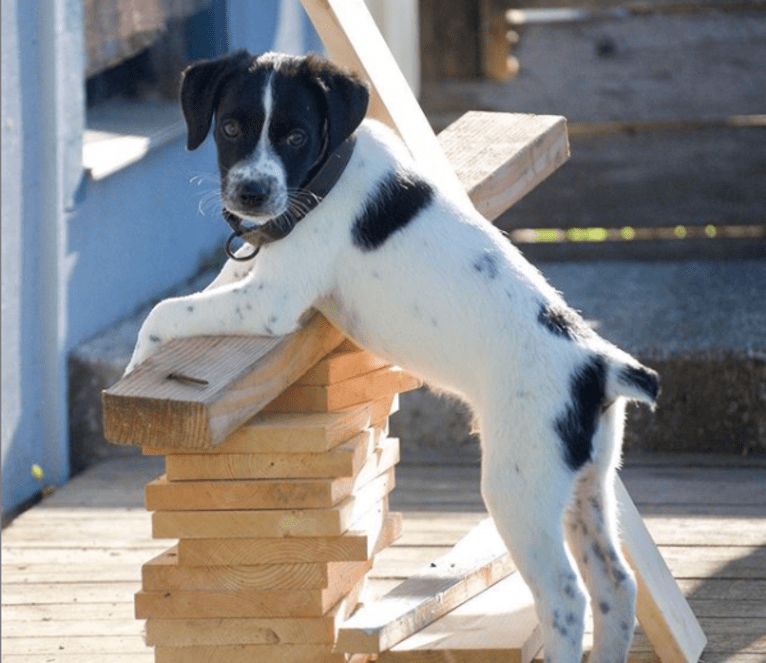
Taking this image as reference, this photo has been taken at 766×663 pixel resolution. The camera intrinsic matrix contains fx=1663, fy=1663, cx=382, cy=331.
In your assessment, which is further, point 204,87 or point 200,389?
point 204,87

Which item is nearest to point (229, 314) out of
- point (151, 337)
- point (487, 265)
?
point (151, 337)

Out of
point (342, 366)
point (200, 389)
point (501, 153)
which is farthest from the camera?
point (501, 153)

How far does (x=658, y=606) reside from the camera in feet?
11.8

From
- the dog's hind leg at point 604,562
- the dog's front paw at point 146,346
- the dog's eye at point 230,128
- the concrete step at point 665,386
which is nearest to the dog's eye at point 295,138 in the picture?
the dog's eye at point 230,128

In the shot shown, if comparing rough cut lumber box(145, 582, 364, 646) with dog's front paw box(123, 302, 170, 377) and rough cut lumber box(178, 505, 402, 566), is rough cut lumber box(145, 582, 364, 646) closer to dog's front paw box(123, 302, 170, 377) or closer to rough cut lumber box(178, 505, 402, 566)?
rough cut lumber box(178, 505, 402, 566)

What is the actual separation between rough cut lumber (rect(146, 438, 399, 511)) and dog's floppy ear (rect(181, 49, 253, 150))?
71 centimetres

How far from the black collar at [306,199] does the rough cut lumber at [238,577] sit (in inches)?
26.5

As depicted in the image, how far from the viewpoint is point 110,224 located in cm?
580

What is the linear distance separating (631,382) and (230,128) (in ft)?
3.13

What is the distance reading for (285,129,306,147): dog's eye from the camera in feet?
10.9

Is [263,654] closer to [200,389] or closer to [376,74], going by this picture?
[200,389]

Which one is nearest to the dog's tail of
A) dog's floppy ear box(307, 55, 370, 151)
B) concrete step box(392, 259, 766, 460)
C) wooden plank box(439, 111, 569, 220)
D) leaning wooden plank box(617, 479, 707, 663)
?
leaning wooden plank box(617, 479, 707, 663)

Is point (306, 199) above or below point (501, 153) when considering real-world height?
above

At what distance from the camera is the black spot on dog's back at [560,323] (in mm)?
3334
